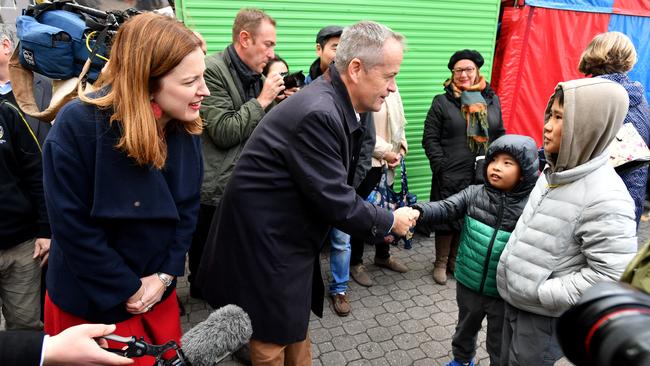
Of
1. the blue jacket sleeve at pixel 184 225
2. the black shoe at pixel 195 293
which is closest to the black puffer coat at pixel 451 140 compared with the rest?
the black shoe at pixel 195 293

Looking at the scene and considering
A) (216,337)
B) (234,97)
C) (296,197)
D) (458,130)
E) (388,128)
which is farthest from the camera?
(458,130)

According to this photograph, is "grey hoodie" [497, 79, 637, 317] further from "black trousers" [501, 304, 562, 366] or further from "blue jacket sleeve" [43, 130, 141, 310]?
"blue jacket sleeve" [43, 130, 141, 310]

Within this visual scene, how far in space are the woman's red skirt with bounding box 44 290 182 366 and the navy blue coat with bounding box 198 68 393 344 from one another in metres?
0.29

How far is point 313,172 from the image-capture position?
78.7 inches

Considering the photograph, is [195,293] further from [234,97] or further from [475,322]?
[475,322]

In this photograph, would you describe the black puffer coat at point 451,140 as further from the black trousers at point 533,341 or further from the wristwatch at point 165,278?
the wristwatch at point 165,278

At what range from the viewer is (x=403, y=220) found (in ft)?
8.11

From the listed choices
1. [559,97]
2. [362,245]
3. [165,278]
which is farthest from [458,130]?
[165,278]

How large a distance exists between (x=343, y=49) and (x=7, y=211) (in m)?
2.30

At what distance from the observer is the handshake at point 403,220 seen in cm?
244

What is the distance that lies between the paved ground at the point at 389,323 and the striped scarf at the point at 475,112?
1.60 meters

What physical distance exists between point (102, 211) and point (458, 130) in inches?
146

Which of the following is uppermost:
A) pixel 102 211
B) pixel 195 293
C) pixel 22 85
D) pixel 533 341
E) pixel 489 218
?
pixel 22 85

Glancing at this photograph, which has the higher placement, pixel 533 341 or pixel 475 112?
pixel 475 112
